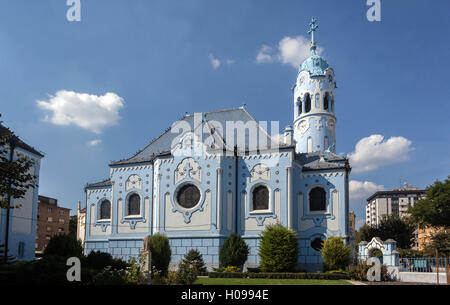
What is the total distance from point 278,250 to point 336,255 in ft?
14.3

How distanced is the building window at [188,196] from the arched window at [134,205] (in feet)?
15.6

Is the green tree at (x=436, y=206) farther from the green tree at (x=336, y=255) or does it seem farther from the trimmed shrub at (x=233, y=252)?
the trimmed shrub at (x=233, y=252)

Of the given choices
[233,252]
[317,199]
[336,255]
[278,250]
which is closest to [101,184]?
[233,252]

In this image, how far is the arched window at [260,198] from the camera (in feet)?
115

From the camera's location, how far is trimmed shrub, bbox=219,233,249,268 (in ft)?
105

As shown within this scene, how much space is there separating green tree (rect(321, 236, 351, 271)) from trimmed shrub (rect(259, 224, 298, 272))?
242 centimetres

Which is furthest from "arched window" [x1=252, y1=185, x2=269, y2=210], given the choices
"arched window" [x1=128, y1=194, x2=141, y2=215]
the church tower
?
the church tower

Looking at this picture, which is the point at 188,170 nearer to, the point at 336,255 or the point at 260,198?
the point at 260,198

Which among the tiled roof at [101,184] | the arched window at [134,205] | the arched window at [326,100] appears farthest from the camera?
the arched window at [326,100]

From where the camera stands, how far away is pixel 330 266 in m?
30.6

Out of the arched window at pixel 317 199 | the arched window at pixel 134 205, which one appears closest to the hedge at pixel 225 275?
the arched window at pixel 317 199
